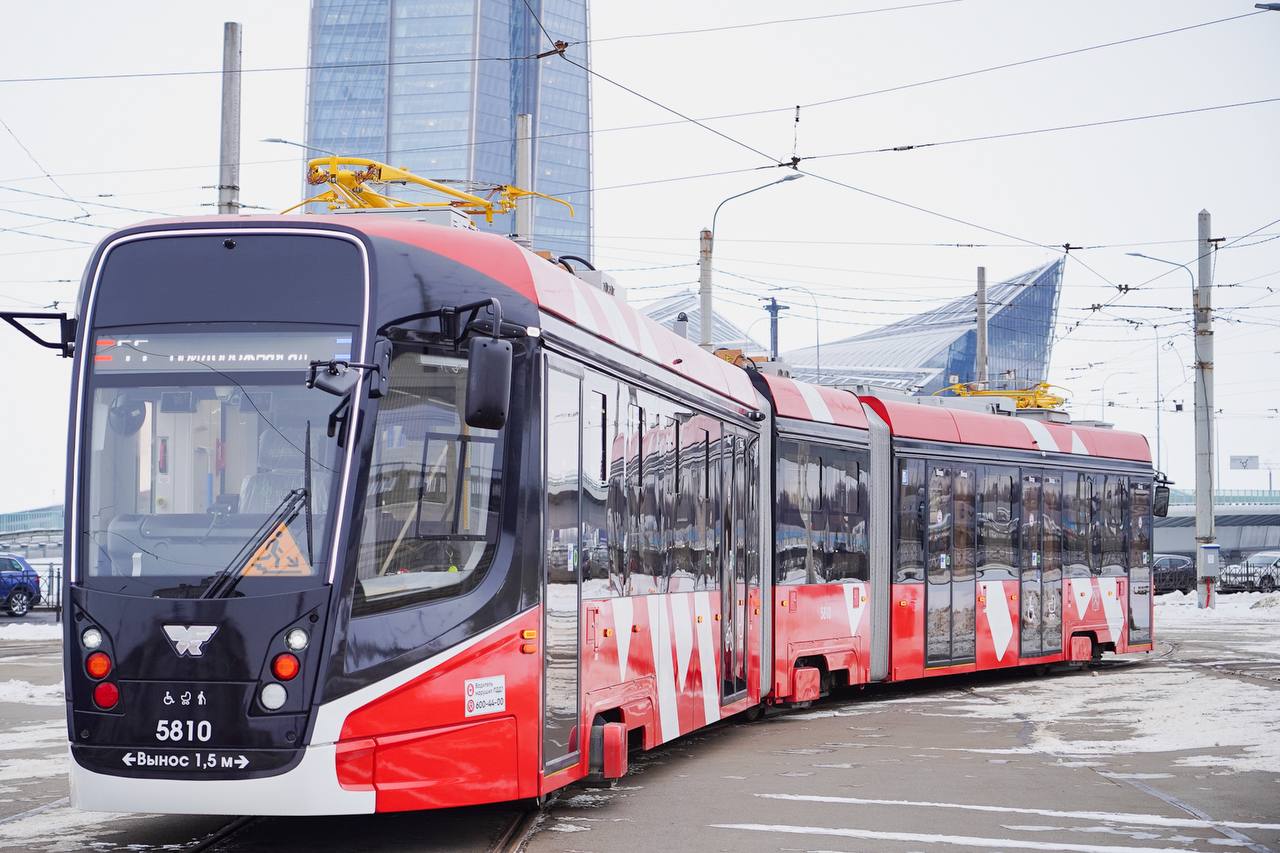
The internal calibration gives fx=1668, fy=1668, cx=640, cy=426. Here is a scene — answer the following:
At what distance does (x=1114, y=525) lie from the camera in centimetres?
2289

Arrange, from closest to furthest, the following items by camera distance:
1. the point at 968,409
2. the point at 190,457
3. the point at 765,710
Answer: the point at 190,457 < the point at 765,710 < the point at 968,409

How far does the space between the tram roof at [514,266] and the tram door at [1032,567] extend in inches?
403

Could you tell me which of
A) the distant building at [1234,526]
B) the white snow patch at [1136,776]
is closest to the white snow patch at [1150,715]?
the white snow patch at [1136,776]

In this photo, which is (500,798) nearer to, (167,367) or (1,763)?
(167,367)

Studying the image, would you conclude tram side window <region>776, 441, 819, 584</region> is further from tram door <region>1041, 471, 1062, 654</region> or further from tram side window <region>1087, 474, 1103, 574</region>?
tram side window <region>1087, 474, 1103, 574</region>

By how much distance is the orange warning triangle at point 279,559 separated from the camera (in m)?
7.83

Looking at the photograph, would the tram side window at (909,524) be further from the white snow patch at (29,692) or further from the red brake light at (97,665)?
the red brake light at (97,665)

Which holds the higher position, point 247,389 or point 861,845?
point 247,389

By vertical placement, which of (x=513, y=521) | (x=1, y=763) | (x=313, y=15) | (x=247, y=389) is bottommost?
(x=1, y=763)

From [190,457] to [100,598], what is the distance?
0.80m

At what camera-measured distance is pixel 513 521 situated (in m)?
8.71

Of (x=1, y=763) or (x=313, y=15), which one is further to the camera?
A: (x=313, y=15)

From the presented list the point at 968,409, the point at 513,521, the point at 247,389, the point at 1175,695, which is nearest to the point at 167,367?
the point at 247,389

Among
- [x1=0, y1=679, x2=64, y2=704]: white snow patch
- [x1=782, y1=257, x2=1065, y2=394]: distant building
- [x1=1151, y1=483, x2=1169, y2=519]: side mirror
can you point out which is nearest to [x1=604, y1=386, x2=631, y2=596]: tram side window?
[x1=0, y1=679, x2=64, y2=704]: white snow patch
